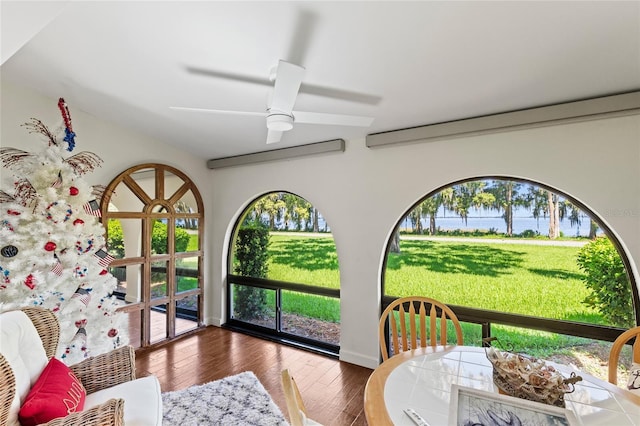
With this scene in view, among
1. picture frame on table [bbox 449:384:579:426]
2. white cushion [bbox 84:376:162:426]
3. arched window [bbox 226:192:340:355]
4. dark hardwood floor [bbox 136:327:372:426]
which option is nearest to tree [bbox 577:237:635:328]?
picture frame on table [bbox 449:384:579:426]

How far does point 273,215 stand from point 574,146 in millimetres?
3311

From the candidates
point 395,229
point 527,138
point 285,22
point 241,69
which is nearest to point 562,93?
point 527,138

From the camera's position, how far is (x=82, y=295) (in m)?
2.56

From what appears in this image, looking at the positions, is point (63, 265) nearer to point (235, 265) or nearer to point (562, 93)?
point (235, 265)

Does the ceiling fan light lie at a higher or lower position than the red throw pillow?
higher

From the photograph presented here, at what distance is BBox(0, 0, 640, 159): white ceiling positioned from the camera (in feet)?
5.21

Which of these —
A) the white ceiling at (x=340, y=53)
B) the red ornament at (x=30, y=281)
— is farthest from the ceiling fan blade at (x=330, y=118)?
the red ornament at (x=30, y=281)

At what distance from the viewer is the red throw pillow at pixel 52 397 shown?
138 cm

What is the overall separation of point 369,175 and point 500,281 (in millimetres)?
1621

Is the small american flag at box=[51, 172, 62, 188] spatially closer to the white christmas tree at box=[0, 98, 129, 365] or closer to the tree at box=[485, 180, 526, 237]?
the white christmas tree at box=[0, 98, 129, 365]

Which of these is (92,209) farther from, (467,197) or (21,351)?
(467,197)

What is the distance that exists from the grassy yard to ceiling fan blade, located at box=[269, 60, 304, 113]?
206cm

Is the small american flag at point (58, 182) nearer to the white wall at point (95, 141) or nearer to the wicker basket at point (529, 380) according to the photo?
the white wall at point (95, 141)

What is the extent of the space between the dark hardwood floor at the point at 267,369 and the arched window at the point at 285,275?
29 cm
